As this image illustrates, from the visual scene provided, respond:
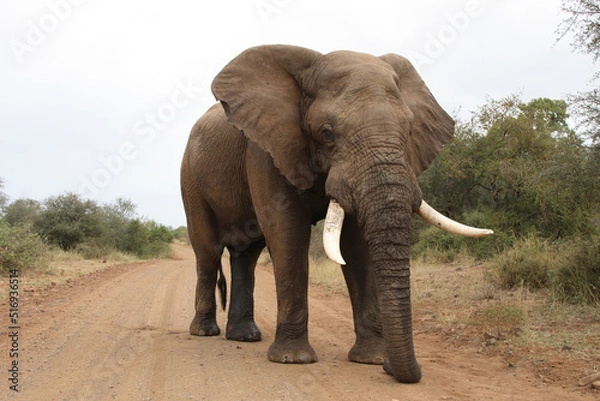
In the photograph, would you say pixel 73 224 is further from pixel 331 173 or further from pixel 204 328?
pixel 331 173

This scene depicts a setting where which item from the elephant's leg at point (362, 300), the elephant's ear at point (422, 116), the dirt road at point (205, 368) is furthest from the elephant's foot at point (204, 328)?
the elephant's ear at point (422, 116)

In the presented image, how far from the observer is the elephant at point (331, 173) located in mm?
4547

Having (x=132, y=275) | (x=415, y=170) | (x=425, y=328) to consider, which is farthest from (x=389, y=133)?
(x=132, y=275)

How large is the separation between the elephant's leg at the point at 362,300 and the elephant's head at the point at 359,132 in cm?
78

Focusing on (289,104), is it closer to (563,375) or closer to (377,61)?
(377,61)

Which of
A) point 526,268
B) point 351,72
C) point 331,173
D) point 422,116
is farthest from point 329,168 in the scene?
point 526,268

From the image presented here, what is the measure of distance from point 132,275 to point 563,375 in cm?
1413

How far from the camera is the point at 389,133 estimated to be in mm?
4758

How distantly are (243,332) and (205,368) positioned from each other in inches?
74.0

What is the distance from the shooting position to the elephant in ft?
14.9

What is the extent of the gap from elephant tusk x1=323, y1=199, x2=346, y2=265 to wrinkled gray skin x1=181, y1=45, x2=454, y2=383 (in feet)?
0.38

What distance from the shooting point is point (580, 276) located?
821cm

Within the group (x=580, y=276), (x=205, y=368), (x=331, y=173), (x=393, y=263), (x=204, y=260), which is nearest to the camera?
(x=393, y=263)

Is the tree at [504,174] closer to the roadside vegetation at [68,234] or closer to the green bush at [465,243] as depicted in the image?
the green bush at [465,243]
